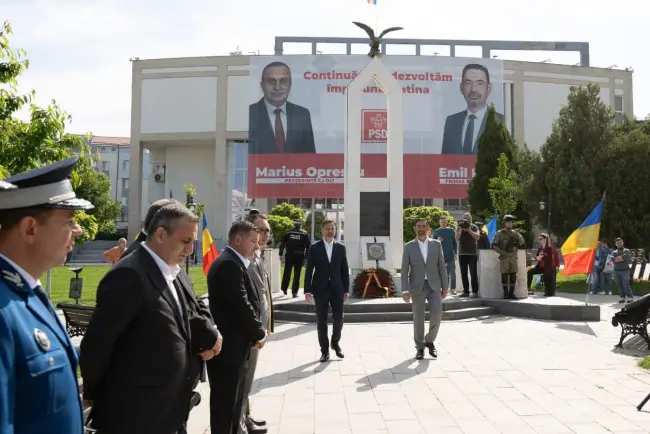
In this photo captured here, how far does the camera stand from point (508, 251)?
41.8 ft

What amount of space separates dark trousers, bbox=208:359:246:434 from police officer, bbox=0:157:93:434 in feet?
7.32

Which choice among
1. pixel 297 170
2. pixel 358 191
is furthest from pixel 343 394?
pixel 297 170

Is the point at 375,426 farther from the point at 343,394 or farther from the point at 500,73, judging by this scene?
the point at 500,73

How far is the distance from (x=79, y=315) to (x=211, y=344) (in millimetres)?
4469

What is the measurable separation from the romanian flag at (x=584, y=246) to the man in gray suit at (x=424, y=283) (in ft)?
16.0

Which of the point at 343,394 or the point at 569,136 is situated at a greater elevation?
the point at 569,136

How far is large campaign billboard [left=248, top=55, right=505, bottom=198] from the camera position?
1591 inches

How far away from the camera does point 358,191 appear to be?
1479 cm

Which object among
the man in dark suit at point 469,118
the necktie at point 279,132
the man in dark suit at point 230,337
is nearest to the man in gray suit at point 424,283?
the man in dark suit at point 230,337

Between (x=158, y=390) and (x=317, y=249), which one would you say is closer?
(x=158, y=390)

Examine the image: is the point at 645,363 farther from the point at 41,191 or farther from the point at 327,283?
the point at 41,191

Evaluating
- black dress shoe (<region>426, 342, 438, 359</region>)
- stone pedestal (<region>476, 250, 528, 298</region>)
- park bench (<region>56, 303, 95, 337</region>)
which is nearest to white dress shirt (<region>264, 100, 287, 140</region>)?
stone pedestal (<region>476, 250, 528, 298</region>)

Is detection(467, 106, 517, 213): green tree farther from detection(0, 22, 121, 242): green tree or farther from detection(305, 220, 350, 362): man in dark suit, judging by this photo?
detection(0, 22, 121, 242): green tree

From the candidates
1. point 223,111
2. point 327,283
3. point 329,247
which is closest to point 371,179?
point 329,247
